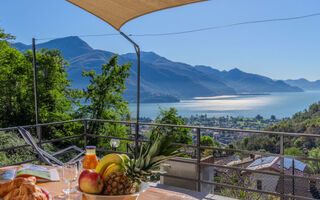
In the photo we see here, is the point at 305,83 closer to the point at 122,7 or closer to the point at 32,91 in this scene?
the point at 32,91

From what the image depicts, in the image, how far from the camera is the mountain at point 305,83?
19.7 m

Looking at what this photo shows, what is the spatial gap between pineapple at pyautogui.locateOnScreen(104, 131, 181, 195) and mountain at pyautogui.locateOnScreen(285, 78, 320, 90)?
20.9 metres

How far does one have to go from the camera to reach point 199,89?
74.6 ft

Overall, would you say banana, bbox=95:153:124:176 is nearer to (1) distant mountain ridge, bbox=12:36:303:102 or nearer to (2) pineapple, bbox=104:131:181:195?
(2) pineapple, bbox=104:131:181:195

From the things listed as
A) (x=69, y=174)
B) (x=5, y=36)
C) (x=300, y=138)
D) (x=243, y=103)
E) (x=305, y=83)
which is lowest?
(x=300, y=138)

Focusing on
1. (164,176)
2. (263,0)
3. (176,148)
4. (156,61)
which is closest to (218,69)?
(156,61)

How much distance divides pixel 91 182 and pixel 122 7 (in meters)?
1.63

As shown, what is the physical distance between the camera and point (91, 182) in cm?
90

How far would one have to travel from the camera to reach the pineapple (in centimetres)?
89

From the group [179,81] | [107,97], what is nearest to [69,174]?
[107,97]

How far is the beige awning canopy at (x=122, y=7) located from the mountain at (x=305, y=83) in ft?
64.9

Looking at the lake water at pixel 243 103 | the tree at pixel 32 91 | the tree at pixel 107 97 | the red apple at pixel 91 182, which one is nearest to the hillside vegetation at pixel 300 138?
the red apple at pixel 91 182

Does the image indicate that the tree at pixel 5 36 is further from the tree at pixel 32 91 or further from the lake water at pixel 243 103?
the lake water at pixel 243 103

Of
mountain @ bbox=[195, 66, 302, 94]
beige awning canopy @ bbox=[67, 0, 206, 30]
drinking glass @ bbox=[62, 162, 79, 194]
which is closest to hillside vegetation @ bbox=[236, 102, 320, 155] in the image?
beige awning canopy @ bbox=[67, 0, 206, 30]
